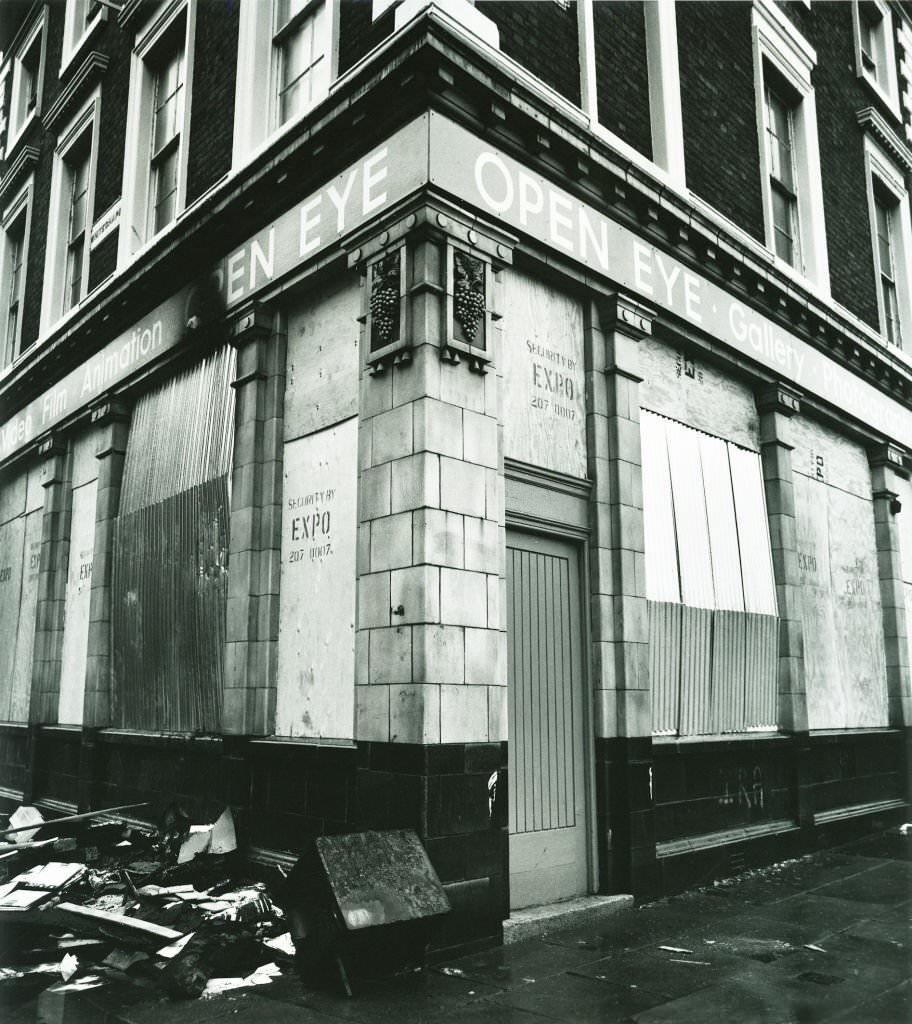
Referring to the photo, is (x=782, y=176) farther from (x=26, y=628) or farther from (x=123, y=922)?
(x=26, y=628)

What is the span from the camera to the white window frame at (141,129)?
1209cm

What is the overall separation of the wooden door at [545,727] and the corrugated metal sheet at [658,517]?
1116 mm

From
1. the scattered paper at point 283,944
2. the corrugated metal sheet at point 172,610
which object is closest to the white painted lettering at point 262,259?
the corrugated metal sheet at point 172,610

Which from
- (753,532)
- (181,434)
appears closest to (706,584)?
(753,532)

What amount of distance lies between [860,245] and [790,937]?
10.9 metres

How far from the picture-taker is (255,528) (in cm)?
866

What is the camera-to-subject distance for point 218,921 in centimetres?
670

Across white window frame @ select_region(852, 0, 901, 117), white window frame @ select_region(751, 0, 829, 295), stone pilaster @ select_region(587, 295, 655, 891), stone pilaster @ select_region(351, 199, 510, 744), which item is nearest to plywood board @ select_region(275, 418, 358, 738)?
stone pilaster @ select_region(351, 199, 510, 744)

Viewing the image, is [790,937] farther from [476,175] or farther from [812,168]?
[812,168]

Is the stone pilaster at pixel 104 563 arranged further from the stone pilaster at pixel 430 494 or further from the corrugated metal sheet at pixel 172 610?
the stone pilaster at pixel 430 494

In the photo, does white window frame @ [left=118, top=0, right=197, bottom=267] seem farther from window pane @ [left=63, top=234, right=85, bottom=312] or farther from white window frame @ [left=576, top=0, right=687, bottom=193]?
white window frame @ [left=576, top=0, right=687, bottom=193]

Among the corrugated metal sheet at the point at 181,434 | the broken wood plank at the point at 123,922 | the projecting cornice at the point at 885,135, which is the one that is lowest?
the broken wood plank at the point at 123,922

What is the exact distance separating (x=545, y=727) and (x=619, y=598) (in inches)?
54.6

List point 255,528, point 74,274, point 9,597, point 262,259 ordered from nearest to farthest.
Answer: point 255,528
point 262,259
point 74,274
point 9,597
